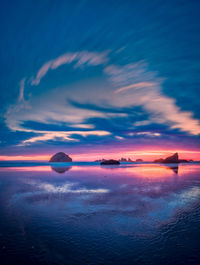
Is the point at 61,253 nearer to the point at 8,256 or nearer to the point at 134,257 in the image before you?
the point at 8,256

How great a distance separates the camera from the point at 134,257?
308 inches

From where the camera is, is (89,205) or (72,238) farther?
(89,205)

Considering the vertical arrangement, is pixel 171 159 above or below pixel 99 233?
below

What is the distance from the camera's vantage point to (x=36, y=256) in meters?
7.93

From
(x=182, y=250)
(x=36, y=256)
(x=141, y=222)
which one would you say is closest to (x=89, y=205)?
(x=141, y=222)

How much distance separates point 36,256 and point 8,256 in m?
1.38

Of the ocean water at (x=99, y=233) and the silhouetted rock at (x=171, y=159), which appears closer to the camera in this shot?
the ocean water at (x=99, y=233)

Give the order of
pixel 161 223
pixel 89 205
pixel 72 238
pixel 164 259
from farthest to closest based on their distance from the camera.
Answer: pixel 89 205 < pixel 161 223 < pixel 72 238 < pixel 164 259

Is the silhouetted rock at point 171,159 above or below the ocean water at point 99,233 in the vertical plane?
below

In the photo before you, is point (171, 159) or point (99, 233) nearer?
point (99, 233)

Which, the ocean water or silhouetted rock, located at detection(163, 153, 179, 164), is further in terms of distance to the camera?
silhouetted rock, located at detection(163, 153, 179, 164)

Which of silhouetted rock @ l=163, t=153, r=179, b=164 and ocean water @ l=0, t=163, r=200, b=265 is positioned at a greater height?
ocean water @ l=0, t=163, r=200, b=265

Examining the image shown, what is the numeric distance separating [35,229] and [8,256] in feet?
9.83

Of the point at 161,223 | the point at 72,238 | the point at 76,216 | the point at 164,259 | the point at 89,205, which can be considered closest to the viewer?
the point at 164,259
